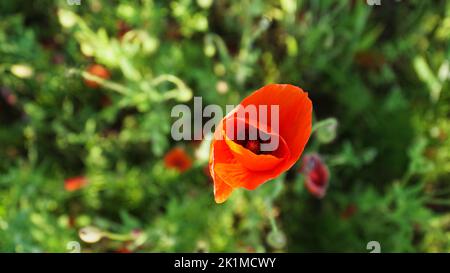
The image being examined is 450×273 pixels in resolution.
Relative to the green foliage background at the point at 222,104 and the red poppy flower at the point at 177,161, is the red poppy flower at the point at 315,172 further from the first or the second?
the red poppy flower at the point at 177,161

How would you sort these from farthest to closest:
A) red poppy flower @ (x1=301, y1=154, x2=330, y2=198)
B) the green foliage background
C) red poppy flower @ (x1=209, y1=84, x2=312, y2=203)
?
the green foliage background
red poppy flower @ (x1=301, y1=154, x2=330, y2=198)
red poppy flower @ (x1=209, y1=84, x2=312, y2=203)

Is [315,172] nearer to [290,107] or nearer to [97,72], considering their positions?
[290,107]

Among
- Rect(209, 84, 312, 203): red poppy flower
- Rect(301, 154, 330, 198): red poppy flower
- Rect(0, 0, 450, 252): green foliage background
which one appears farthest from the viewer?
Rect(0, 0, 450, 252): green foliage background

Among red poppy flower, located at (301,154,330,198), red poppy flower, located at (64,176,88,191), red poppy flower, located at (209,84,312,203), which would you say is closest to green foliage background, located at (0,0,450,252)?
red poppy flower, located at (64,176,88,191)

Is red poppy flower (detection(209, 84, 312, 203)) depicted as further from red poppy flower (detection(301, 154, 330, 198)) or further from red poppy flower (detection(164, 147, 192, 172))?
red poppy flower (detection(164, 147, 192, 172))

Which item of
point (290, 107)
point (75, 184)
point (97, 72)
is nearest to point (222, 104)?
point (97, 72)
